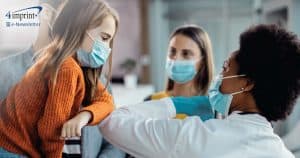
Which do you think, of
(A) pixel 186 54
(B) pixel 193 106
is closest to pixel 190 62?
(A) pixel 186 54

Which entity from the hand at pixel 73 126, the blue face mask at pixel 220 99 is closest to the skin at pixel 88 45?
the hand at pixel 73 126

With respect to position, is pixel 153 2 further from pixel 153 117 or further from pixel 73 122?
pixel 73 122

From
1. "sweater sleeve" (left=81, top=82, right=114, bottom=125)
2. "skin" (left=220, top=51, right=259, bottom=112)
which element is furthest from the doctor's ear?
"sweater sleeve" (left=81, top=82, right=114, bottom=125)

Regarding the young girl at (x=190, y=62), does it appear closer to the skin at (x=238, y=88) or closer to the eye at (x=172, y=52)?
the eye at (x=172, y=52)

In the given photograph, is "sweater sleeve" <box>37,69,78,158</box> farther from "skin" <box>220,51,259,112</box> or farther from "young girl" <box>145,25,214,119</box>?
"young girl" <box>145,25,214,119</box>

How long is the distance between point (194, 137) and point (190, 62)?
17.3 inches

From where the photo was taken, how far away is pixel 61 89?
0.69 m

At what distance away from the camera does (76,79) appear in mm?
713

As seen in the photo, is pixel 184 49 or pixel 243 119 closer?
pixel 243 119

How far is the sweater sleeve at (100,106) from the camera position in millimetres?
731

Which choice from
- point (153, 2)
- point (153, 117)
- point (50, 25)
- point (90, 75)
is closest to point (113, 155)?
point (153, 117)

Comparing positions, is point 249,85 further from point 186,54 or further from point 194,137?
point 186,54

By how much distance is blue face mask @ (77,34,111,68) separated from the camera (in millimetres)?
730

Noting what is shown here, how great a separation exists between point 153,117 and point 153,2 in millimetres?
2387
